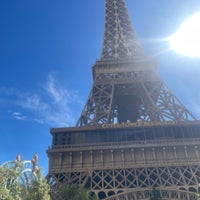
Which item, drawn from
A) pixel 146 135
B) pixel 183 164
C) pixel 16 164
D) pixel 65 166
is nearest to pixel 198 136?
pixel 183 164

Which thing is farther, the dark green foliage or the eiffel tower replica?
the eiffel tower replica

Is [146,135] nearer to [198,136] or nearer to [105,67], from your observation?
[198,136]

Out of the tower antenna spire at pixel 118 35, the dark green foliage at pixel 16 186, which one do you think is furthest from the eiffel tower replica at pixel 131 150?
the dark green foliage at pixel 16 186

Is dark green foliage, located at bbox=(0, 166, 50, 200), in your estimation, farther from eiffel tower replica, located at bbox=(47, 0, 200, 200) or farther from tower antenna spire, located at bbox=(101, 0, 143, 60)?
tower antenna spire, located at bbox=(101, 0, 143, 60)

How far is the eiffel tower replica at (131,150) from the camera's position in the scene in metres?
29.4

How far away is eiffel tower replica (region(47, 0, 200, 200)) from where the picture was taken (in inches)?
1158

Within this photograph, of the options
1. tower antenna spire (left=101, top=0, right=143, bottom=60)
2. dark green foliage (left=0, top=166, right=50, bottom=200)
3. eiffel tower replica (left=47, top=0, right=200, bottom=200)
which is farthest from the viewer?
tower antenna spire (left=101, top=0, right=143, bottom=60)

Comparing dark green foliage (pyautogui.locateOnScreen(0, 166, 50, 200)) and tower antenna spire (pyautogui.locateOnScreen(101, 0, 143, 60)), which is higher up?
tower antenna spire (pyautogui.locateOnScreen(101, 0, 143, 60))

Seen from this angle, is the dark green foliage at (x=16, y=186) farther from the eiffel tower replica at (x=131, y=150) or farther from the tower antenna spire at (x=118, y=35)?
the tower antenna spire at (x=118, y=35)

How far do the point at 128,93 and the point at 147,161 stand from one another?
19.4 metres

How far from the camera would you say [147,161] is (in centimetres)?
3183

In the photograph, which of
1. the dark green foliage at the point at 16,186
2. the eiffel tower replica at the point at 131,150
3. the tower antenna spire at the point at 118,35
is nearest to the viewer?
the dark green foliage at the point at 16,186

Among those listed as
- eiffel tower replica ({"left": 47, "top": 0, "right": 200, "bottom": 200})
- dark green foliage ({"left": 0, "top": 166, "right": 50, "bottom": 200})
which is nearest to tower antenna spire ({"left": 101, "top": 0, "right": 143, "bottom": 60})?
eiffel tower replica ({"left": 47, "top": 0, "right": 200, "bottom": 200})

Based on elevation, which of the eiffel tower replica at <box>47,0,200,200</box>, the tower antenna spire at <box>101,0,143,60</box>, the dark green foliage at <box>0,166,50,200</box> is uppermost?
the tower antenna spire at <box>101,0,143,60</box>
